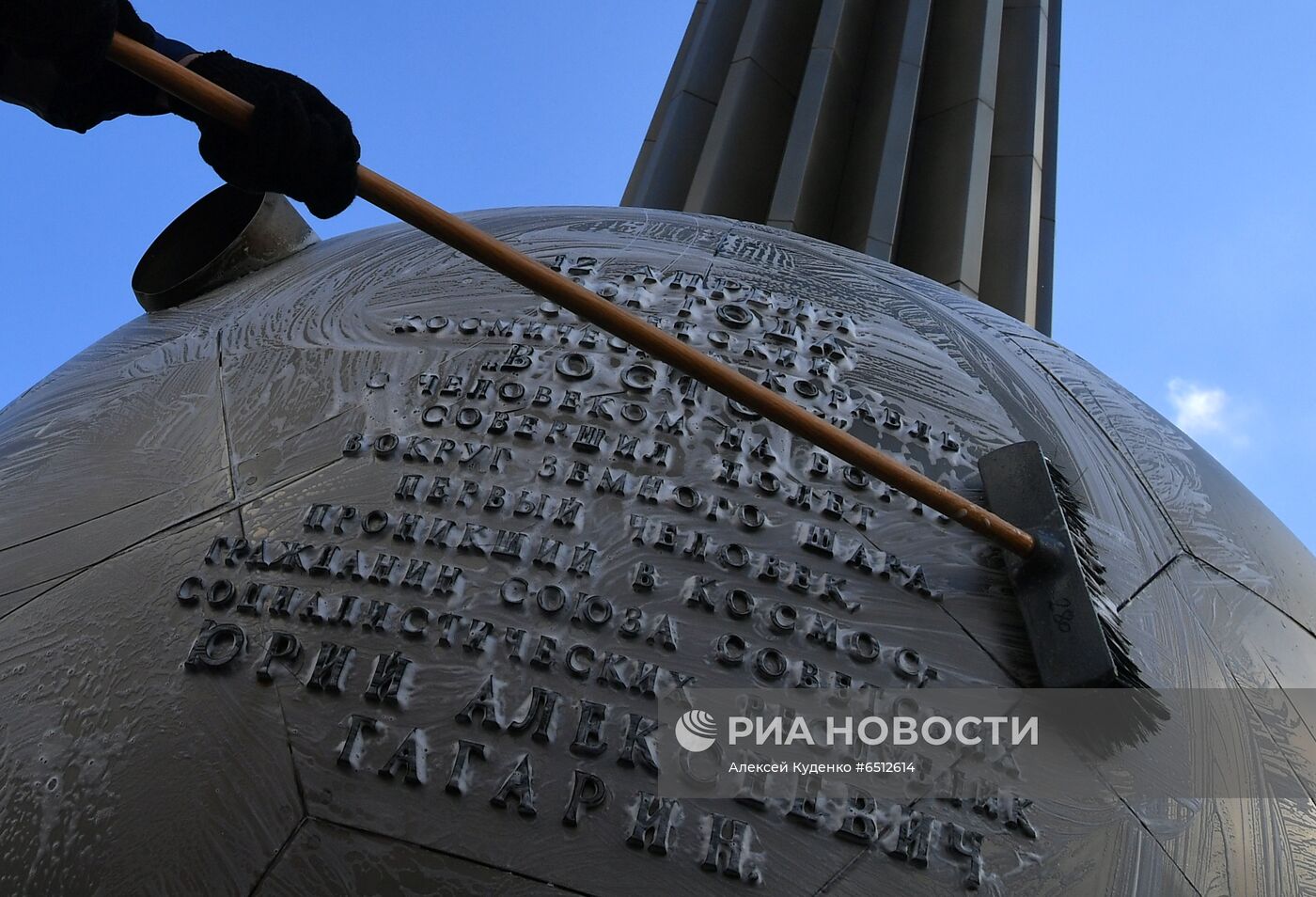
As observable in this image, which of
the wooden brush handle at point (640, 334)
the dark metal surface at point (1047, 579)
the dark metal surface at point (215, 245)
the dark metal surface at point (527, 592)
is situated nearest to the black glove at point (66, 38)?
the wooden brush handle at point (640, 334)

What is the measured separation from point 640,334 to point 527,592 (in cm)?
49

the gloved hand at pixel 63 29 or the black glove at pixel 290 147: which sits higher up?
Result: the black glove at pixel 290 147

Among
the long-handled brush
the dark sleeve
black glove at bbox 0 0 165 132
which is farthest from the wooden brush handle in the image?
the dark sleeve

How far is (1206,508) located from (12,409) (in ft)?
9.47

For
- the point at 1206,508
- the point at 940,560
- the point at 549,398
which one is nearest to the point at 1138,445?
the point at 1206,508

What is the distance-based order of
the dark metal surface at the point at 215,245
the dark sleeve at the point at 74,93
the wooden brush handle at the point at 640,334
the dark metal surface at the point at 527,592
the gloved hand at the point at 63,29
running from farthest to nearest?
the dark metal surface at the point at 215,245 → the dark sleeve at the point at 74,93 → the wooden brush handle at the point at 640,334 → the dark metal surface at the point at 527,592 → the gloved hand at the point at 63,29

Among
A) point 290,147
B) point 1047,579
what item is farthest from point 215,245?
point 1047,579

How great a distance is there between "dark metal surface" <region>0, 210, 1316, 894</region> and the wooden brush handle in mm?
179

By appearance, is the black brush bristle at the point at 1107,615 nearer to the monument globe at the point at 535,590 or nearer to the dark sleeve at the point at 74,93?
the monument globe at the point at 535,590

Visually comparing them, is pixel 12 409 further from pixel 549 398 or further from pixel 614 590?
pixel 614 590

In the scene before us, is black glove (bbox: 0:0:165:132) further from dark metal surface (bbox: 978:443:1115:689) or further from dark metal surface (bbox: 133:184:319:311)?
dark metal surface (bbox: 978:443:1115:689)

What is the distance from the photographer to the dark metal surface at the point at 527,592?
172 cm

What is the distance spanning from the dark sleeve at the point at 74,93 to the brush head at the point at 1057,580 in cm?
178

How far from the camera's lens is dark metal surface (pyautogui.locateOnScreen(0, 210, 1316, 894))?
172 centimetres
